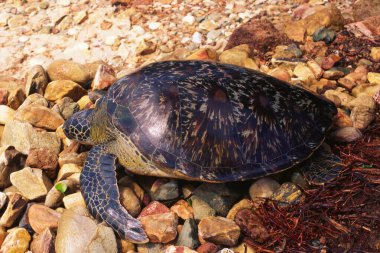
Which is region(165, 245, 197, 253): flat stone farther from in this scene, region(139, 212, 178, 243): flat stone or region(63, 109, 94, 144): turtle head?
region(63, 109, 94, 144): turtle head

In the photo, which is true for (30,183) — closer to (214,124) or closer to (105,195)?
(105,195)

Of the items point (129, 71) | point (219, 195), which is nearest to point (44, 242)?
point (219, 195)

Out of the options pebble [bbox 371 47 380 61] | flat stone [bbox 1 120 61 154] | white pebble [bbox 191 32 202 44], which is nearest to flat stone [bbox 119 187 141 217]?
flat stone [bbox 1 120 61 154]

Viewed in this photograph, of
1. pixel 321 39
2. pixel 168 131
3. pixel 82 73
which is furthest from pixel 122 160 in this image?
pixel 321 39

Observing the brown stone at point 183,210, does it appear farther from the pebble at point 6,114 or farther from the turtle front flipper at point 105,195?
the pebble at point 6,114

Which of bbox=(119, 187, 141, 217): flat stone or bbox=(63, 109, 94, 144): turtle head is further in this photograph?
bbox=(63, 109, 94, 144): turtle head

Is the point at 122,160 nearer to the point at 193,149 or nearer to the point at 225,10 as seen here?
the point at 193,149

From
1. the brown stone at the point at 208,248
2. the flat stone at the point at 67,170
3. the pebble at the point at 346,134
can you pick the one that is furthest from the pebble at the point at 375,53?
the flat stone at the point at 67,170

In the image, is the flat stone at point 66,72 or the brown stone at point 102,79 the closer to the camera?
the brown stone at point 102,79
